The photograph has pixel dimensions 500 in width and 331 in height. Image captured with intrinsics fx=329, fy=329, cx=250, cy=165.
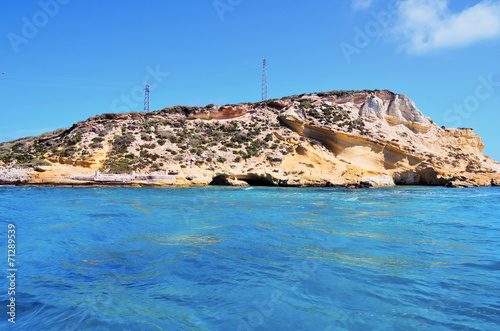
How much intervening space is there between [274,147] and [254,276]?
32.8 metres

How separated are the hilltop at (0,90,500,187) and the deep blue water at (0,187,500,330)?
21.1 meters

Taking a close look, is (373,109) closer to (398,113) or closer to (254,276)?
(398,113)

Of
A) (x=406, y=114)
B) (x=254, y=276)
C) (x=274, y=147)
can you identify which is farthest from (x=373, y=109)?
(x=254, y=276)

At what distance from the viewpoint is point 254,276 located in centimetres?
556

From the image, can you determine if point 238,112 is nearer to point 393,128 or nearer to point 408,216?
point 393,128

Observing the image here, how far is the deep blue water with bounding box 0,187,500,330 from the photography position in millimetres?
4043

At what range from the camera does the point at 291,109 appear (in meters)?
43.3

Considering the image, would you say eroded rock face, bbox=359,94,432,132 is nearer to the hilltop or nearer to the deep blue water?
the hilltop

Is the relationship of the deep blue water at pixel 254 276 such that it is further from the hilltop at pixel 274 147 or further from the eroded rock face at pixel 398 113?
the eroded rock face at pixel 398 113

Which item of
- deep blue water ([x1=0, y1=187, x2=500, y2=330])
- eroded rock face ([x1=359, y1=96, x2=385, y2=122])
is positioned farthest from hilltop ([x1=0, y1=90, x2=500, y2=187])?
deep blue water ([x1=0, y1=187, x2=500, y2=330])

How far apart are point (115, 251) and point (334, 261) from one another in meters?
4.70

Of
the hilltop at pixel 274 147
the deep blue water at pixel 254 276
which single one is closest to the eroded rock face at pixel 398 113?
the hilltop at pixel 274 147

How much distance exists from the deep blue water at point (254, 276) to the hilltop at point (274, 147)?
21.1m

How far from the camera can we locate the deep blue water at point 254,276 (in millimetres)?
4043
